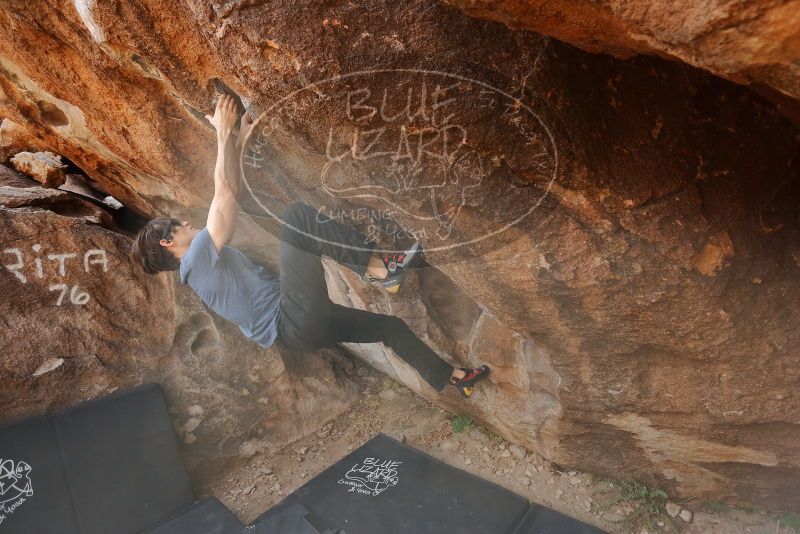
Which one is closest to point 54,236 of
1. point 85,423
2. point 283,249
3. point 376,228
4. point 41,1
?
point 85,423

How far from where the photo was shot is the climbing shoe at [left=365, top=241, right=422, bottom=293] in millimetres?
2301

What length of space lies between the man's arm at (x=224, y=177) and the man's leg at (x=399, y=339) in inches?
30.3

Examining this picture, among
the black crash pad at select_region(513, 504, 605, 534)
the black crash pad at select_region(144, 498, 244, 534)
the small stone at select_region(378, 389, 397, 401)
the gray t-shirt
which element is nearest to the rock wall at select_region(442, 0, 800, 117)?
the gray t-shirt

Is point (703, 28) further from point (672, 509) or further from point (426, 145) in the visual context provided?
point (672, 509)

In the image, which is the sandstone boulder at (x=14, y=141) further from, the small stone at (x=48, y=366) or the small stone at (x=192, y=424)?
the small stone at (x=192, y=424)

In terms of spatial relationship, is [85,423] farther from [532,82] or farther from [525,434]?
[532,82]

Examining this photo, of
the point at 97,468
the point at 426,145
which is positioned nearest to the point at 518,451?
the point at 426,145

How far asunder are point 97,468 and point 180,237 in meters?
1.41

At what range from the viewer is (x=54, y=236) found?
2770 millimetres

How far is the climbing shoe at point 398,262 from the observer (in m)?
2.30

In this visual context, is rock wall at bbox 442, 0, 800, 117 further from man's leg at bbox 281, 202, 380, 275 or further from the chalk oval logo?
man's leg at bbox 281, 202, 380, 275

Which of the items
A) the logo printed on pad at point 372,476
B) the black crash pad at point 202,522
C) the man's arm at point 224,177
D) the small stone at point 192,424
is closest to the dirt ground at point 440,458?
the black crash pad at point 202,522

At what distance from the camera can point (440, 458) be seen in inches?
118

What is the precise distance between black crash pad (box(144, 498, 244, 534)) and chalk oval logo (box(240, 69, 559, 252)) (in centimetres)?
197
